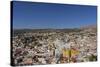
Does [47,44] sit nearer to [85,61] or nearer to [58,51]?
[58,51]

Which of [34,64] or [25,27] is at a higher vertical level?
[25,27]

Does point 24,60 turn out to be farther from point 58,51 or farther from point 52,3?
point 52,3

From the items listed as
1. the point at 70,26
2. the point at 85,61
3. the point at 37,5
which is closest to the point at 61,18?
the point at 70,26

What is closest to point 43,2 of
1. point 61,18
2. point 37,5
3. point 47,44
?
point 37,5

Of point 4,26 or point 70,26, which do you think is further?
point 70,26

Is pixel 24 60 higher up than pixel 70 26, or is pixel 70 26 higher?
A: pixel 70 26

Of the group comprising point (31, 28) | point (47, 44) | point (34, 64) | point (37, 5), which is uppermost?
point (37, 5)

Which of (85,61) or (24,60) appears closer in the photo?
(24,60)

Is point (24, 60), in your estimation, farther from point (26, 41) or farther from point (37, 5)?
point (37, 5)
